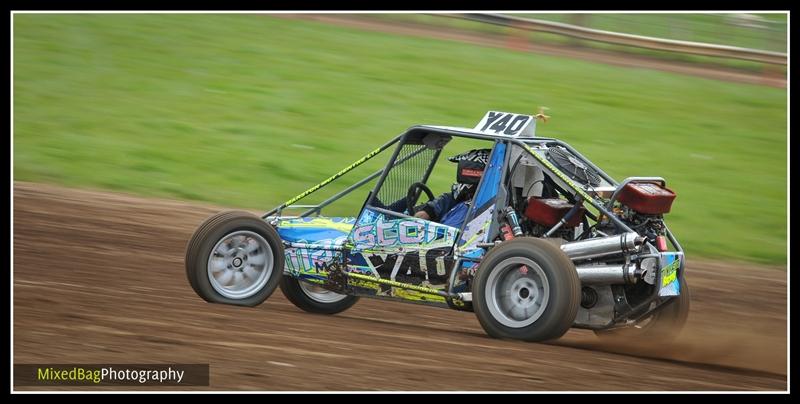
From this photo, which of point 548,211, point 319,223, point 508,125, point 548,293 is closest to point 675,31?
point 508,125

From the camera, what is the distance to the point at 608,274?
26.9 ft

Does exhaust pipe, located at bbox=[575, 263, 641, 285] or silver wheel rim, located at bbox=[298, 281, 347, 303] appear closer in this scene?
exhaust pipe, located at bbox=[575, 263, 641, 285]

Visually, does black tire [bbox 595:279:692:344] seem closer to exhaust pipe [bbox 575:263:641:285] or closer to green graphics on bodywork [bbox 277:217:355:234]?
exhaust pipe [bbox 575:263:641:285]

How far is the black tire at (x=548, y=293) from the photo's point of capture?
7.77 meters

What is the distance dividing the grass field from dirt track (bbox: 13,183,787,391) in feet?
14.4

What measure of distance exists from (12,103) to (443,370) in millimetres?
14265

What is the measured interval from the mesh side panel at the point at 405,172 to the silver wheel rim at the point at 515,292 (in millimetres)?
1556

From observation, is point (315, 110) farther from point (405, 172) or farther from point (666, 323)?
point (666, 323)

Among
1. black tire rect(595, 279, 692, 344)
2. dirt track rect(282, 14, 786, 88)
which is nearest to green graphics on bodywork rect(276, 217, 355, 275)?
black tire rect(595, 279, 692, 344)

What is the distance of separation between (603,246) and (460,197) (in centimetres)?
142

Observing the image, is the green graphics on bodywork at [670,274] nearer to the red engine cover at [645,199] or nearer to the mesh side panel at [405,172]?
the red engine cover at [645,199]

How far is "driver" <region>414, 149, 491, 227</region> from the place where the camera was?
8977 millimetres

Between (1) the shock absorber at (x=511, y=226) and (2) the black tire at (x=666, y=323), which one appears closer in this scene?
(1) the shock absorber at (x=511, y=226)

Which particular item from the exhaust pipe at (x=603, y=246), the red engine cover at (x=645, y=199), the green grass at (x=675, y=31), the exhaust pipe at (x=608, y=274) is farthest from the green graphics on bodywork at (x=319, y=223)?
the green grass at (x=675, y=31)
